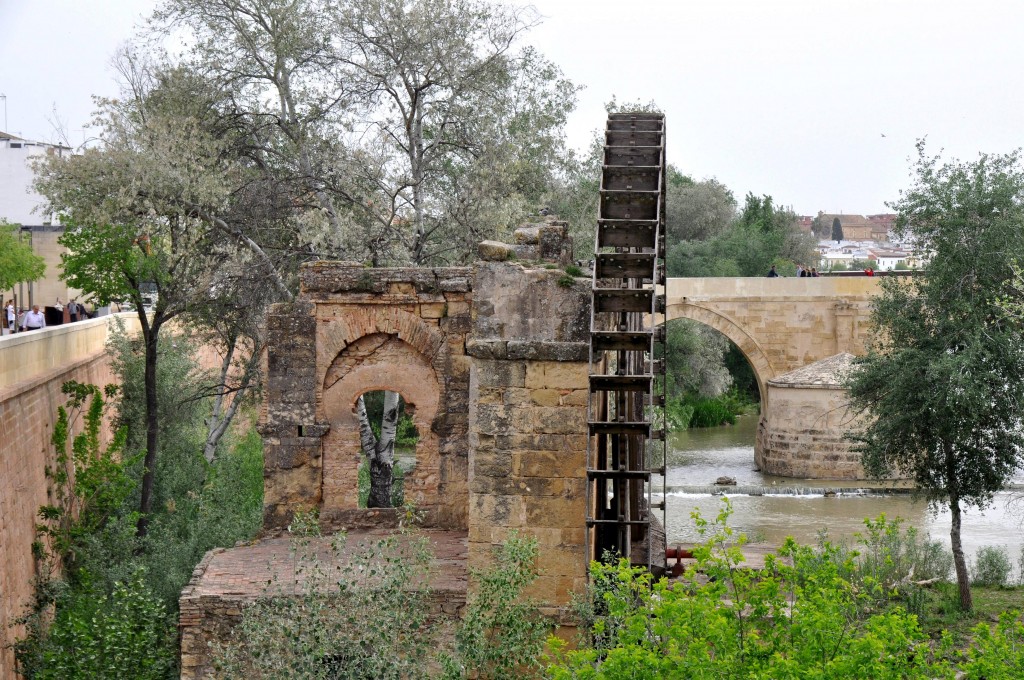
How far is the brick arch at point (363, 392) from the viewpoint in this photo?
42.1 ft

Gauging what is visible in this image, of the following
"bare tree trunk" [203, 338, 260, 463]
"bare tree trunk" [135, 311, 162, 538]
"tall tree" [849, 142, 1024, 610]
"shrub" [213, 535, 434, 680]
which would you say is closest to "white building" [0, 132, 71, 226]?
"bare tree trunk" [203, 338, 260, 463]

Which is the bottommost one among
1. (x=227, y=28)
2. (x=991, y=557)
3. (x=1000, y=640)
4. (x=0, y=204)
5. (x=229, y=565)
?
(x=991, y=557)

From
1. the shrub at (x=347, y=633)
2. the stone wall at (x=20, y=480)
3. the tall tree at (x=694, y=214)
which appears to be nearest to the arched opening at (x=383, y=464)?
the stone wall at (x=20, y=480)

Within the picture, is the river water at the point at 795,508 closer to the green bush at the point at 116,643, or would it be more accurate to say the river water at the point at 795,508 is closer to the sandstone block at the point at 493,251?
the green bush at the point at 116,643

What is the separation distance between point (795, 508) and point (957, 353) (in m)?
8.52

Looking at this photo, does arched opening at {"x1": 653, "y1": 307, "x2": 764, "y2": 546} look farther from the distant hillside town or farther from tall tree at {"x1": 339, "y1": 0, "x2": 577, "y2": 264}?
the distant hillside town

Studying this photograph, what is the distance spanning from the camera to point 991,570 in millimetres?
16891

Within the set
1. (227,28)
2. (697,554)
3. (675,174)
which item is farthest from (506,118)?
(675,174)

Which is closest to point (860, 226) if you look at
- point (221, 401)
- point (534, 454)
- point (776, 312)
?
point (776, 312)

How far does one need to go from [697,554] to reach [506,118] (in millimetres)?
13420

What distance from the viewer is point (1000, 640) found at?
21.1ft

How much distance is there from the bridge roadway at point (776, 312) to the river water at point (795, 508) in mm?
2747

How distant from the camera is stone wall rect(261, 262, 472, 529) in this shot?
12.7 metres

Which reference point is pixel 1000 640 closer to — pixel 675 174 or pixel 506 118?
pixel 506 118
